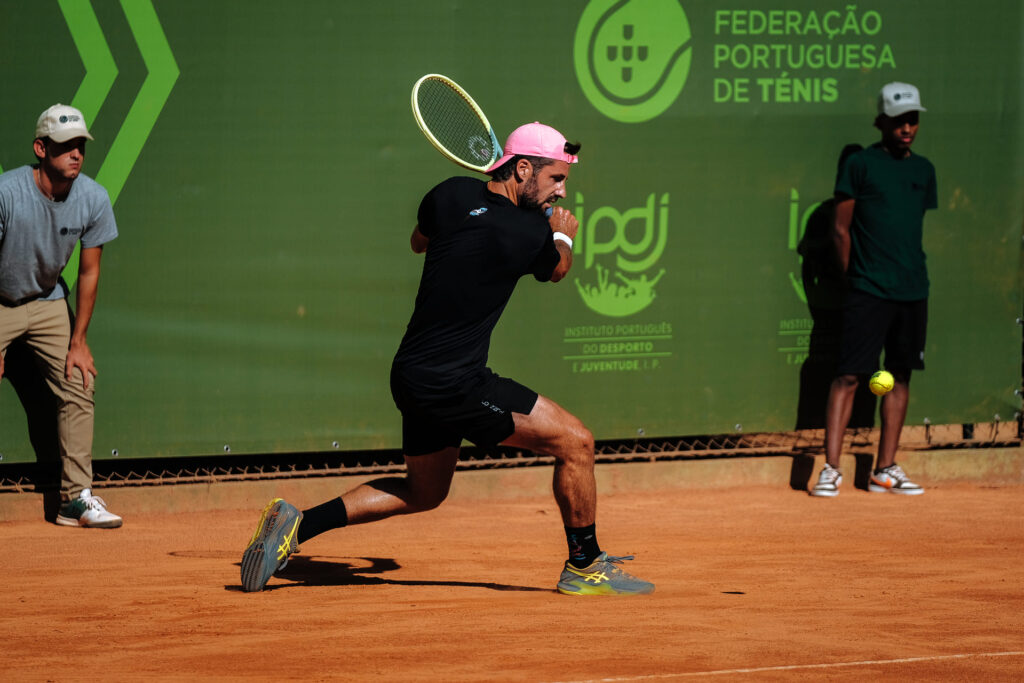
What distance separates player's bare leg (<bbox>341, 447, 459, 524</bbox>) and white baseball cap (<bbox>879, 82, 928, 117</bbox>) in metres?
3.40

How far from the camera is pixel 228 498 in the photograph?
7.27 meters

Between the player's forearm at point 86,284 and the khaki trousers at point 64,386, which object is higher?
the player's forearm at point 86,284

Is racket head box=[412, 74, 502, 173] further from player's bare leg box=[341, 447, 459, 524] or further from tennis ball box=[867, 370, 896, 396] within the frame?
tennis ball box=[867, 370, 896, 396]

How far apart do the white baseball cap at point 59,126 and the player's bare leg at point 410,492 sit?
2096 millimetres

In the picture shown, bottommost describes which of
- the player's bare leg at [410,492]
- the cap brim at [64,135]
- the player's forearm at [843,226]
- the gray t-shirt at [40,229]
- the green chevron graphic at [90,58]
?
the player's bare leg at [410,492]

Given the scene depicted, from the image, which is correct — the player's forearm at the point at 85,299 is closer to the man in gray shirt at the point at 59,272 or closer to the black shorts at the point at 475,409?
the man in gray shirt at the point at 59,272

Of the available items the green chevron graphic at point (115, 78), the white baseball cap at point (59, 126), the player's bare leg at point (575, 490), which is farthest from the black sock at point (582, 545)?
the green chevron graphic at point (115, 78)

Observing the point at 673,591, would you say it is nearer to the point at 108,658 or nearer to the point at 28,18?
the point at 108,658

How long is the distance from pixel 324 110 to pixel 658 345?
83.9 inches

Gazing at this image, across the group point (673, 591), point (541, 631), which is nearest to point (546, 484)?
point (673, 591)

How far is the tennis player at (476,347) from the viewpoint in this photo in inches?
205

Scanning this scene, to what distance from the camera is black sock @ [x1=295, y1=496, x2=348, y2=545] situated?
5473mm

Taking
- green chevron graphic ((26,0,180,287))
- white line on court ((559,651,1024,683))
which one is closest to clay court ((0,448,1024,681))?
white line on court ((559,651,1024,683))

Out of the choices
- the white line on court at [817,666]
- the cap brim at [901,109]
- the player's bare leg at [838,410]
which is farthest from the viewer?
the player's bare leg at [838,410]
